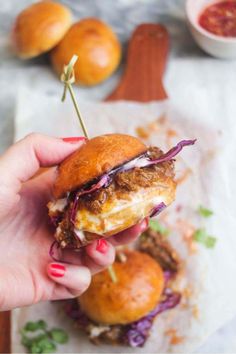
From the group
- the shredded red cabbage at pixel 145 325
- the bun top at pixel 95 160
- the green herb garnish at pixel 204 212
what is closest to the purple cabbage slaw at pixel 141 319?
the shredded red cabbage at pixel 145 325

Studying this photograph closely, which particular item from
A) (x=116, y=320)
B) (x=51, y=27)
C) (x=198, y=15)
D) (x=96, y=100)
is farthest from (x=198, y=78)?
(x=116, y=320)

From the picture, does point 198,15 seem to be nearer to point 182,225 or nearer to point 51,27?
point 51,27

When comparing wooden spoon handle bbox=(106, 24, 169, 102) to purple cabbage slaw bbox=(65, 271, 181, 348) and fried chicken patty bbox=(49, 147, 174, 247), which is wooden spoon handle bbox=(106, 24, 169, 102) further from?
fried chicken patty bbox=(49, 147, 174, 247)

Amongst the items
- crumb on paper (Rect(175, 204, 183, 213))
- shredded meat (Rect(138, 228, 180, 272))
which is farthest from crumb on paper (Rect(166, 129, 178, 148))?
shredded meat (Rect(138, 228, 180, 272))

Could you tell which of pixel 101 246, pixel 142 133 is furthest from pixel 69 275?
pixel 142 133

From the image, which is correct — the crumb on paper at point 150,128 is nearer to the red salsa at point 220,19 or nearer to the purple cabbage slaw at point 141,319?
the red salsa at point 220,19

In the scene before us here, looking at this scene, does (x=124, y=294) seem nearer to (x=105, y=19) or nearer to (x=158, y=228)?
(x=158, y=228)
